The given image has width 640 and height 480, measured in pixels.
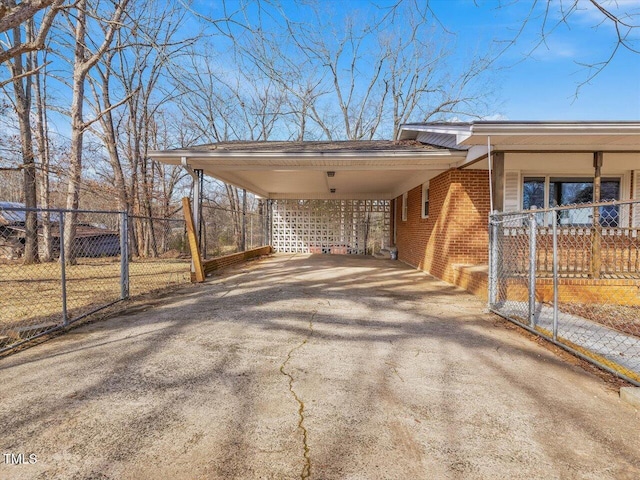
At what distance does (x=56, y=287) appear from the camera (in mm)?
6805

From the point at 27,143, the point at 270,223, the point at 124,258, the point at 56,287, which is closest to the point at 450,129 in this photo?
the point at 124,258

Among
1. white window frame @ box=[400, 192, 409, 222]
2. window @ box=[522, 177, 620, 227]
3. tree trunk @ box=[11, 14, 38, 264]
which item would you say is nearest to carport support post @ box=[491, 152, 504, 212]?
window @ box=[522, 177, 620, 227]

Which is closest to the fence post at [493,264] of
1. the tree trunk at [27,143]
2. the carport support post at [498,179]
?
the carport support post at [498,179]

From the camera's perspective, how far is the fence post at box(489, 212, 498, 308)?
4.59 meters

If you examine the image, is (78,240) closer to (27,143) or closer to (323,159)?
(27,143)

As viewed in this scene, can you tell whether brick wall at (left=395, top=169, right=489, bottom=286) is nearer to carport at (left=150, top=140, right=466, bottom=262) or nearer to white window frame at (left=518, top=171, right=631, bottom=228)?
carport at (left=150, top=140, right=466, bottom=262)

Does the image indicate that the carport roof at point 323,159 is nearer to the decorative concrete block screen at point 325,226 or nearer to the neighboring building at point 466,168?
the neighboring building at point 466,168

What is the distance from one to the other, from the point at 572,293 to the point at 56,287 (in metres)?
9.55

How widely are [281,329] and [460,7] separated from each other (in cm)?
470

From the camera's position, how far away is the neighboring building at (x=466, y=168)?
5.49 metres

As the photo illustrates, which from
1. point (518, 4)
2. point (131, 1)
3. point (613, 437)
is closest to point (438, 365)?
point (613, 437)

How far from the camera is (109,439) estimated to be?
6.10 ft

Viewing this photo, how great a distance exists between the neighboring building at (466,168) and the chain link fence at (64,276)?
2.71 meters

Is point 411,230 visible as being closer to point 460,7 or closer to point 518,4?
point 460,7
